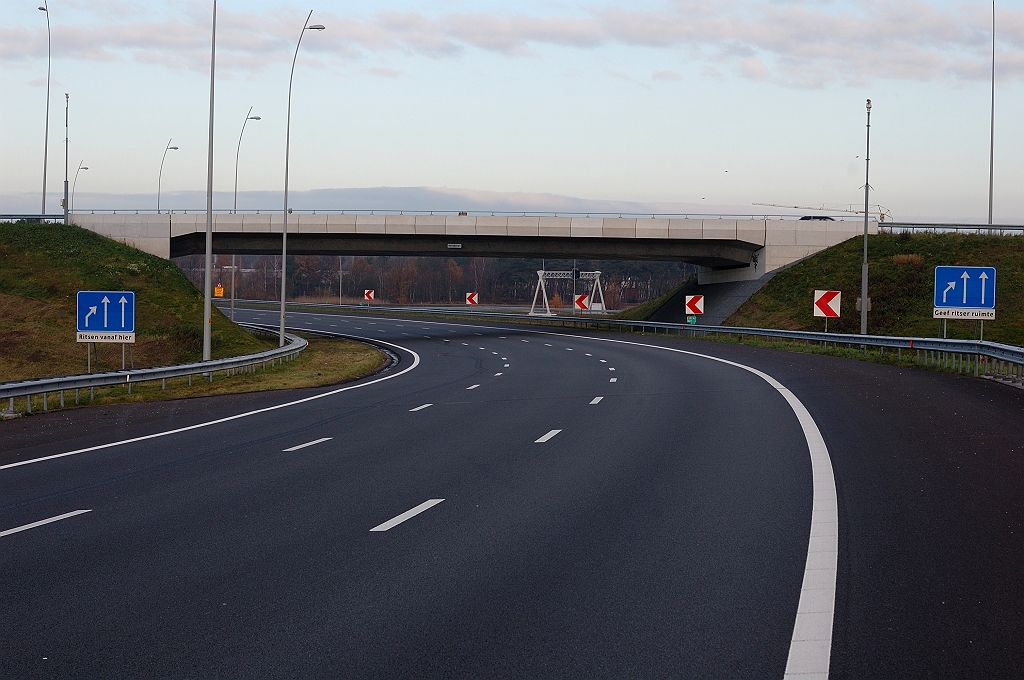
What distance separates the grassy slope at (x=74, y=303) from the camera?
44.8 m

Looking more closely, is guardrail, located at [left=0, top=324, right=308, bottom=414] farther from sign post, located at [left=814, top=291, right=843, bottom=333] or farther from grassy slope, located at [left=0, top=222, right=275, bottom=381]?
sign post, located at [left=814, top=291, right=843, bottom=333]

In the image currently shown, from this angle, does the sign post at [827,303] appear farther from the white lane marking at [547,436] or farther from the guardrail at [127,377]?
the white lane marking at [547,436]

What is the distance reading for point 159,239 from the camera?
65.6 m

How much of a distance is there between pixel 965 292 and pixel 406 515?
28316 millimetres

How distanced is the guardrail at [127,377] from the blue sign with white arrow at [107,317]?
44.9 inches

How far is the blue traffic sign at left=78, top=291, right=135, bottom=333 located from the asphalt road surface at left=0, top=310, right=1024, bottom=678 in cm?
813

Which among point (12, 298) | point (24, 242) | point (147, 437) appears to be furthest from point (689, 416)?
point (24, 242)

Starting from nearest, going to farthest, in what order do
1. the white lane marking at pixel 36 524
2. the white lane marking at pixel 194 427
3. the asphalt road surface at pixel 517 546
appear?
the asphalt road surface at pixel 517 546 → the white lane marking at pixel 36 524 → the white lane marking at pixel 194 427

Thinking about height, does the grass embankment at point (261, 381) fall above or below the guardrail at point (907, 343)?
below

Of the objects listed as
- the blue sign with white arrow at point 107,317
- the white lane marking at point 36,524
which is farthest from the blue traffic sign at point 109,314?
the white lane marking at point 36,524

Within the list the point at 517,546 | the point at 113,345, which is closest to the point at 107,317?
the point at 113,345

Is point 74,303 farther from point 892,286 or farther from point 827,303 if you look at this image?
point 892,286

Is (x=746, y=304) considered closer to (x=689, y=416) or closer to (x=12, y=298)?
(x=12, y=298)

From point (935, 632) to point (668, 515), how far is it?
4.03m
